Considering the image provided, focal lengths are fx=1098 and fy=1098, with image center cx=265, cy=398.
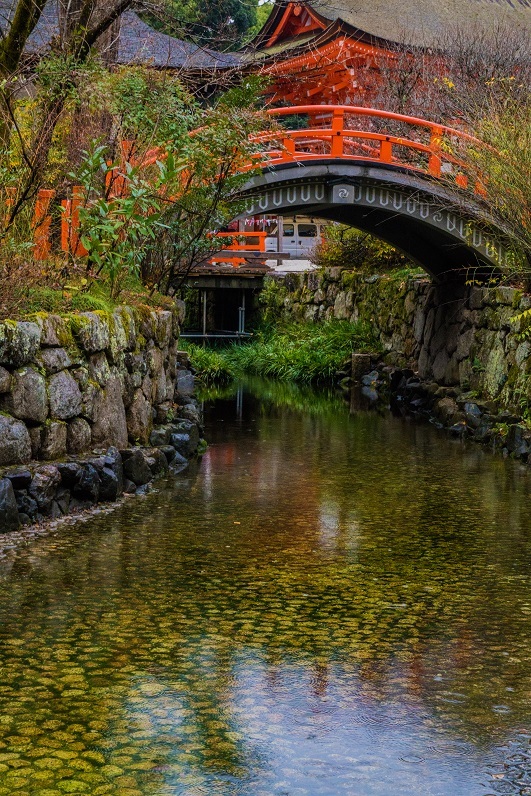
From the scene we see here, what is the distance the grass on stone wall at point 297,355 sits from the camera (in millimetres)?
22078

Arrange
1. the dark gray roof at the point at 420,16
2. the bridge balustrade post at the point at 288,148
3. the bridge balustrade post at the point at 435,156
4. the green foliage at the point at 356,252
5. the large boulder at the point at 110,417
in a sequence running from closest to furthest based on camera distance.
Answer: the large boulder at the point at 110,417
the bridge balustrade post at the point at 288,148
the bridge balustrade post at the point at 435,156
the green foliage at the point at 356,252
the dark gray roof at the point at 420,16

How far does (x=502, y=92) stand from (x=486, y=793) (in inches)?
627

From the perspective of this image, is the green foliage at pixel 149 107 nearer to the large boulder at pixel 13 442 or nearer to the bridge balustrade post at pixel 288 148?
the bridge balustrade post at pixel 288 148

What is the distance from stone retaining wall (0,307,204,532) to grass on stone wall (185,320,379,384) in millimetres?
10289

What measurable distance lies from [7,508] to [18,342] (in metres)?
1.33

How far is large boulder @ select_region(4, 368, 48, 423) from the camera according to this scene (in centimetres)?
848

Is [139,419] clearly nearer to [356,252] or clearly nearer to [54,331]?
[54,331]

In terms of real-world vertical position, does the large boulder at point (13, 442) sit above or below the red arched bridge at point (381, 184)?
below

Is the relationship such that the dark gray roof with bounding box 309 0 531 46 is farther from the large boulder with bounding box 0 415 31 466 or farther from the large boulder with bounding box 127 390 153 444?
the large boulder with bounding box 0 415 31 466

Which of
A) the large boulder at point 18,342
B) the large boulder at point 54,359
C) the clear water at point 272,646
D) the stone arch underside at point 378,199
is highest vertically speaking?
the stone arch underside at point 378,199

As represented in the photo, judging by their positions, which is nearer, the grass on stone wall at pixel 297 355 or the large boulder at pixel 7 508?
the large boulder at pixel 7 508

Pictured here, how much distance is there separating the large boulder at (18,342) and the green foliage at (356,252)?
14.9 m

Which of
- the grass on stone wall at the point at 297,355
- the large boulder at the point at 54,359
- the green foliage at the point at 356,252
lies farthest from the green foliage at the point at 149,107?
the green foliage at the point at 356,252

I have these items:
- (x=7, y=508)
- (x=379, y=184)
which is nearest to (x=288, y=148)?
(x=379, y=184)
